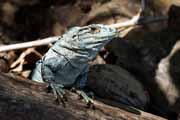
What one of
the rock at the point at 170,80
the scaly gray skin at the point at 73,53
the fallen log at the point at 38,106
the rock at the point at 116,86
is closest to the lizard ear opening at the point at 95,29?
the scaly gray skin at the point at 73,53

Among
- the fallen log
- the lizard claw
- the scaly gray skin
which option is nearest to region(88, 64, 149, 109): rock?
the scaly gray skin

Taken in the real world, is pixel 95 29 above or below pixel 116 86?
above

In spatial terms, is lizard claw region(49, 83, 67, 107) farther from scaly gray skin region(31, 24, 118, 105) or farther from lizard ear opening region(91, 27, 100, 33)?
lizard ear opening region(91, 27, 100, 33)

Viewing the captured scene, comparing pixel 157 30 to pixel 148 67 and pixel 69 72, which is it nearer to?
pixel 148 67

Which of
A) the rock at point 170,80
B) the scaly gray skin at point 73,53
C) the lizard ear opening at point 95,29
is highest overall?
the lizard ear opening at point 95,29

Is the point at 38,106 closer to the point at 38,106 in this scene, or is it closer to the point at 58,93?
the point at 38,106

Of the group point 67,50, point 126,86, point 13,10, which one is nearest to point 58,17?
point 13,10

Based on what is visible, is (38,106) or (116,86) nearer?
(38,106)

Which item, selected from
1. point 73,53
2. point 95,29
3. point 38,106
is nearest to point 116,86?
point 73,53

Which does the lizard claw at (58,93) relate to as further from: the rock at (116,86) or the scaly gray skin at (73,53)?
the rock at (116,86)
